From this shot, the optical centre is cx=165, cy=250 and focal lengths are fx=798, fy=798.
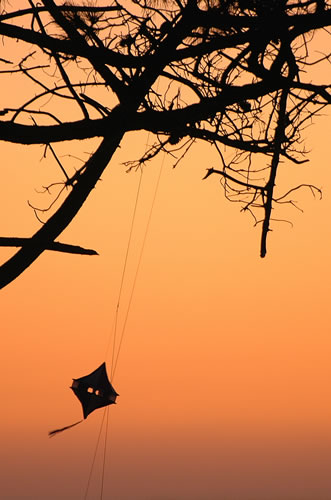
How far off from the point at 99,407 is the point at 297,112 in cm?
456

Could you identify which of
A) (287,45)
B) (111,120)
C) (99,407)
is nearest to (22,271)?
(111,120)

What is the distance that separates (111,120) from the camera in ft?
12.4

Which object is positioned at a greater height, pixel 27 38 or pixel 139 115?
pixel 27 38

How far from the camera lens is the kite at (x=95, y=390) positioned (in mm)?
8359

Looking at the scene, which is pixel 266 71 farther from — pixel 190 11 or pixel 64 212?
pixel 64 212

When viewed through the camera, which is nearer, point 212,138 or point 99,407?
point 212,138

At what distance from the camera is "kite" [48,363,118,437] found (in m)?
8.36

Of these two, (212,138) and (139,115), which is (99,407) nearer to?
(212,138)

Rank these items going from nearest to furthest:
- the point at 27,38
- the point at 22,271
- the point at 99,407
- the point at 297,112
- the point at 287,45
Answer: the point at 22,271 → the point at 27,38 → the point at 287,45 → the point at 297,112 → the point at 99,407

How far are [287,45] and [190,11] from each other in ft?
2.37

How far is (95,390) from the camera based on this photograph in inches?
332

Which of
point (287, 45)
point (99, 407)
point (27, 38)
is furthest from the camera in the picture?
point (99, 407)

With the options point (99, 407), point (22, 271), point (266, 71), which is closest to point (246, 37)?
point (266, 71)

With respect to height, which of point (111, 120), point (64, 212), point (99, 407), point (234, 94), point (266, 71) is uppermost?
point (266, 71)
